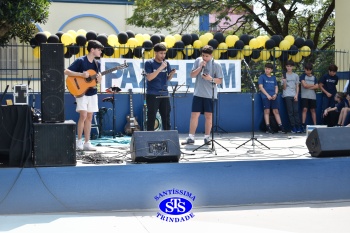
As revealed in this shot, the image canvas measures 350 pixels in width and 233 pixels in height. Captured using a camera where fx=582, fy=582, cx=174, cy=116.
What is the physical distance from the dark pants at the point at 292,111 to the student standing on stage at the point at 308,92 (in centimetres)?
21

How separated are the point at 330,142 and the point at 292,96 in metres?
6.61

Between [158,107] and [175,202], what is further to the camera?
[158,107]

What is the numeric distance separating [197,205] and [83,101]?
304 cm

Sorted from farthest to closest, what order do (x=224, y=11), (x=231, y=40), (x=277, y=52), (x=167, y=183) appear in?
(x=224, y=11), (x=277, y=52), (x=231, y=40), (x=167, y=183)

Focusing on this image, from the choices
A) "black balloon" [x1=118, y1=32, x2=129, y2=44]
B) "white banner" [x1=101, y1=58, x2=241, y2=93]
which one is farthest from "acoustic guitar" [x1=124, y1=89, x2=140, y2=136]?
"black balloon" [x1=118, y1=32, x2=129, y2=44]

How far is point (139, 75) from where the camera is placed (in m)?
14.1

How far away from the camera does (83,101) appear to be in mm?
9477

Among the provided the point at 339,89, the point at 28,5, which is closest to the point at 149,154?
the point at 28,5

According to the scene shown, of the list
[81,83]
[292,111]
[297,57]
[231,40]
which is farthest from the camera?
[297,57]

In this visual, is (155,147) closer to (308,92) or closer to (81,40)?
(81,40)

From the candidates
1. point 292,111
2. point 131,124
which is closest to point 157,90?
point 131,124

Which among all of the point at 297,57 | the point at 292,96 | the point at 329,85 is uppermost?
the point at 297,57

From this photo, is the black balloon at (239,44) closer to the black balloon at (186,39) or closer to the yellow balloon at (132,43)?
the black balloon at (186,39)

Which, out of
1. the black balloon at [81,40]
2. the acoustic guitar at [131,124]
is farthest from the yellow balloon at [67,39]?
the acoustic guitar at [131,124]
